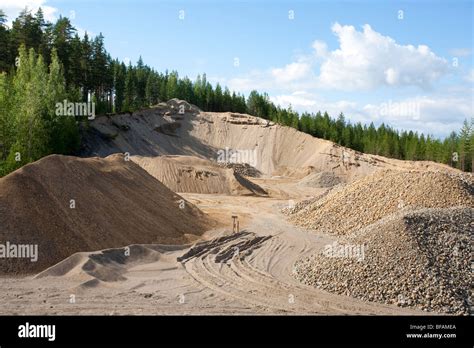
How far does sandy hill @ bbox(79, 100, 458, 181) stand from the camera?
54.1 meters

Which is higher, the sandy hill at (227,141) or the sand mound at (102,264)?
the sandy hill at (227,141)

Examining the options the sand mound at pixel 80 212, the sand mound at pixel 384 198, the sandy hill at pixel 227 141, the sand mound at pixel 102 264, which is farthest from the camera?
the sandy hill at pixel 227 141

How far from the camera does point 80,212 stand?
1745cm

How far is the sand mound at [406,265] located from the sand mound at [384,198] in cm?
531

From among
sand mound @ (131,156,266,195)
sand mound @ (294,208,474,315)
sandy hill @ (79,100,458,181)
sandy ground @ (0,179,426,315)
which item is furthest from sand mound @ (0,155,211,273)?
sandy hill @ (79,100,458,181)

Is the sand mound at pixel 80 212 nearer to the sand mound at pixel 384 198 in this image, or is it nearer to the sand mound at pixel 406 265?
the sand mound at pixel 384 198

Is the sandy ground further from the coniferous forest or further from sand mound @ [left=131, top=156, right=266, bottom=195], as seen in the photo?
sand mound @ [left=131, top=156, right=266, bottom=195]

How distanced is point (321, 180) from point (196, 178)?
48.7ft

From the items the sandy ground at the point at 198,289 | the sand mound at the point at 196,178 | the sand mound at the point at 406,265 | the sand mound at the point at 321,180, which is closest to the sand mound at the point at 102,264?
the sandy ground at the point at 198,289

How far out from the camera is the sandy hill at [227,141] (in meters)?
54.1

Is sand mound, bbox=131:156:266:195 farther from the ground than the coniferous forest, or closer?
closer

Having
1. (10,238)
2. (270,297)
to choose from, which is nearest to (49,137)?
(10,238)

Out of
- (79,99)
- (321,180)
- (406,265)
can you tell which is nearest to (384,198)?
(406,265)

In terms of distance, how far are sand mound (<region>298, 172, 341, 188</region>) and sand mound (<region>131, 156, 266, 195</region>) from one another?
819 centimetres
